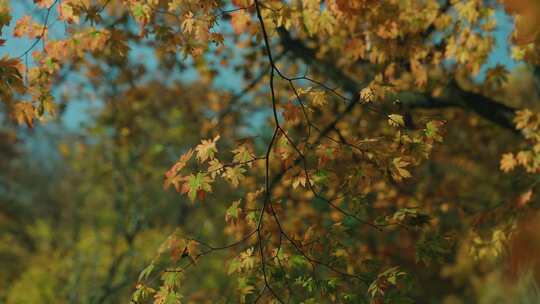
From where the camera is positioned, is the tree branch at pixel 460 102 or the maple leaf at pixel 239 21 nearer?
the maple leaf at pixel 239 21

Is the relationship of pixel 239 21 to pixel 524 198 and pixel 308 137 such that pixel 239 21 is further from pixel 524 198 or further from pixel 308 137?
pixel 524 198

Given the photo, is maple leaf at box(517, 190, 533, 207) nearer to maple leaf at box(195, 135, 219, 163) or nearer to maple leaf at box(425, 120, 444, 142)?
maple leaf at box(425, 120, 444, 142)

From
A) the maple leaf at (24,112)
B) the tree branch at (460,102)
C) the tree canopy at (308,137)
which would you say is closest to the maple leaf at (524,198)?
the tree canopy at (308,137)

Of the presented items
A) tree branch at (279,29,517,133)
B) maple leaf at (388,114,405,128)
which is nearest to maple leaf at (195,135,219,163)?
maple leaf at (388,114,405,128)

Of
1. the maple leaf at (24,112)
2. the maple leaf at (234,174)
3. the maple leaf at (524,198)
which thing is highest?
the maple leaf at (524,198)

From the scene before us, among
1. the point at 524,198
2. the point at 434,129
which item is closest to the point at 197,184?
the point at 434,129

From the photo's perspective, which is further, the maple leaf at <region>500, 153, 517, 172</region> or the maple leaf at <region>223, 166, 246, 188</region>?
the maple leaf at <region>500, 153, 517, 172</region>

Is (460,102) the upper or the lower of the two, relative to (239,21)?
upper

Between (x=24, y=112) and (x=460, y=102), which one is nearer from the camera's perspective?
(x=24, y=112)

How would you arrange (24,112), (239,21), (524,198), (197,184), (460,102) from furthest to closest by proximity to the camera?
1. (460,102)
2. (524,198)
3. (24,112)
4. (239,21)
5. (197,184)

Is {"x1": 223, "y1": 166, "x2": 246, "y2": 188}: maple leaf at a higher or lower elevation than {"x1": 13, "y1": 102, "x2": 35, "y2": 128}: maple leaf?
lower

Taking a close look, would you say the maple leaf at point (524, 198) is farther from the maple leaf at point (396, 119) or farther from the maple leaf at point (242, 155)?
the maple leaf at point (242, 155)

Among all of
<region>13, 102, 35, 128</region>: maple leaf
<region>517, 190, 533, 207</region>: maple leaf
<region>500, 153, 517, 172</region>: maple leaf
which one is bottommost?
<region>13, 102, 35, 128</region>: maple leaf

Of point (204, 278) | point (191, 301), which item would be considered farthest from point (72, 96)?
point (191, 301)
